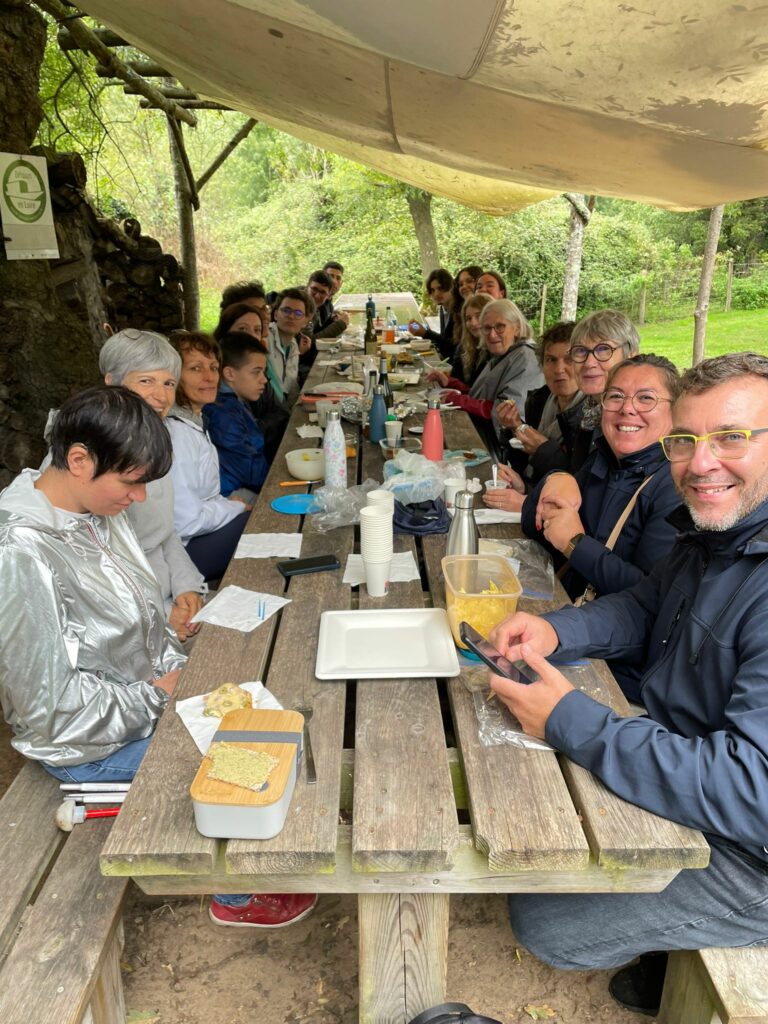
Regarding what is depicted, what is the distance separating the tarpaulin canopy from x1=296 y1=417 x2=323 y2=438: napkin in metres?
1.48

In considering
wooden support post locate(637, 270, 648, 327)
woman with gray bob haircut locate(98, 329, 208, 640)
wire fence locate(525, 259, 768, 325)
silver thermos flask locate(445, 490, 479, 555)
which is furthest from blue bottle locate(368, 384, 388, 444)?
wooden support post locate(637, 270, 648, 327)

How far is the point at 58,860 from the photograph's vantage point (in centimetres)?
153

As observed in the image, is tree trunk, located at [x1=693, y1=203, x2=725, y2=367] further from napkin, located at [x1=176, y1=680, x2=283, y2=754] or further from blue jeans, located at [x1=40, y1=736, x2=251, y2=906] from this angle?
blue jeans, located at [x1=40, y1=736, x2=251, y2=906]

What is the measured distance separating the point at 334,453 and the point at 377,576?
0.85 m

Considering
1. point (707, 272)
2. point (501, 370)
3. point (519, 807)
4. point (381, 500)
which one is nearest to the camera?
point (519, 807)

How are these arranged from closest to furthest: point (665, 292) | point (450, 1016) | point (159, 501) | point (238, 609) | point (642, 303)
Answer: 1. point (450, 1016)
2. point (238, 609)
3. point (159, 501)
4. point (642, 303)
5. point (665, 292)

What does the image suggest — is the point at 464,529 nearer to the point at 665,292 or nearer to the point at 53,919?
the point at 53,919

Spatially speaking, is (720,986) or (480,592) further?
(480,592)

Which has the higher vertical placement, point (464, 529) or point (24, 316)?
point (24, 316)

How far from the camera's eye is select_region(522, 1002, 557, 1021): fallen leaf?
180 centimetres

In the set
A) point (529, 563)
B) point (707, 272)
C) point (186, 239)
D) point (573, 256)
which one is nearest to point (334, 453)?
point (529, 563)

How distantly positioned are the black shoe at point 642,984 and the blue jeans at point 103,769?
137 cm

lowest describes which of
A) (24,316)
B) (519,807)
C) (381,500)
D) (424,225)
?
(519,807)

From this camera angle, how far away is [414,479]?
264cm
